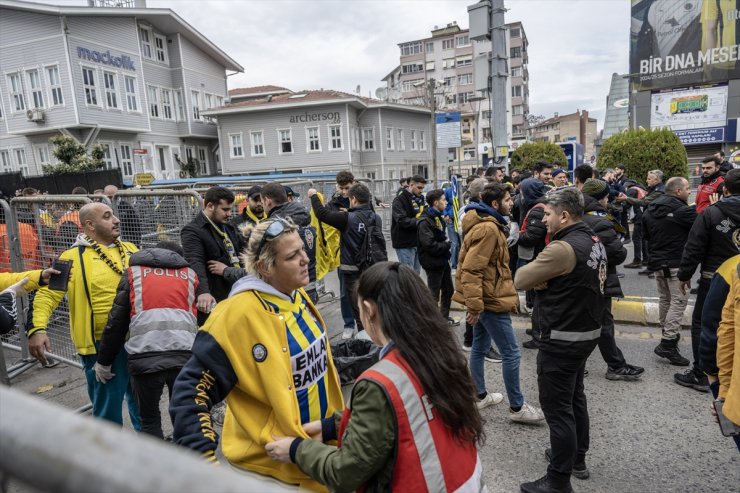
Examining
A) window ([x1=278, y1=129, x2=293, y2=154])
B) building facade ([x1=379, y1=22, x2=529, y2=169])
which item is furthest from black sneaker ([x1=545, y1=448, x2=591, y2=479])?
building facade ([x1=379, y1=22, x2=529, y2=169])

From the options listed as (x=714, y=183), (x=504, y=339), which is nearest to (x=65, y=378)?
(x=504, y=339)

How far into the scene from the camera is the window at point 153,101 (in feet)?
93.1

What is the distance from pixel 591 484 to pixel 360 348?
211cm

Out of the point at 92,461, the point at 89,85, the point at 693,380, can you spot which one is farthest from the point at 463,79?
the point at 92,461

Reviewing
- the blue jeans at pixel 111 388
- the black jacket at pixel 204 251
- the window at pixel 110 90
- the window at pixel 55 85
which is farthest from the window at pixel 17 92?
the blue jeans at pixel 111 388

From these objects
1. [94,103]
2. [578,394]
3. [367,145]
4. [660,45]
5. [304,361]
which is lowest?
[578,394]

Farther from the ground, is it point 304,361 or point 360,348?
point 304,361

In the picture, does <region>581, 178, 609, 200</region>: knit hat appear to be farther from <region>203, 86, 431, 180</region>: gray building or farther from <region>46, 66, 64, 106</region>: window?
<region>46, 66, 64, 106</region>: window

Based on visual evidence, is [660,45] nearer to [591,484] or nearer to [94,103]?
[94,103]

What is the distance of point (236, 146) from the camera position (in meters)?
33.1

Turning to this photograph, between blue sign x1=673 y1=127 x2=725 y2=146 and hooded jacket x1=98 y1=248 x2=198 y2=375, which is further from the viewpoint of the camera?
blue sign x1=673 y1=127 x2=725 y2=146

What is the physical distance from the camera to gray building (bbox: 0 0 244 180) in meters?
23.7

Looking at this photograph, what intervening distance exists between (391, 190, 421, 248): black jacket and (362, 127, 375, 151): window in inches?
1105

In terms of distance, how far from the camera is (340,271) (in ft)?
21.3
